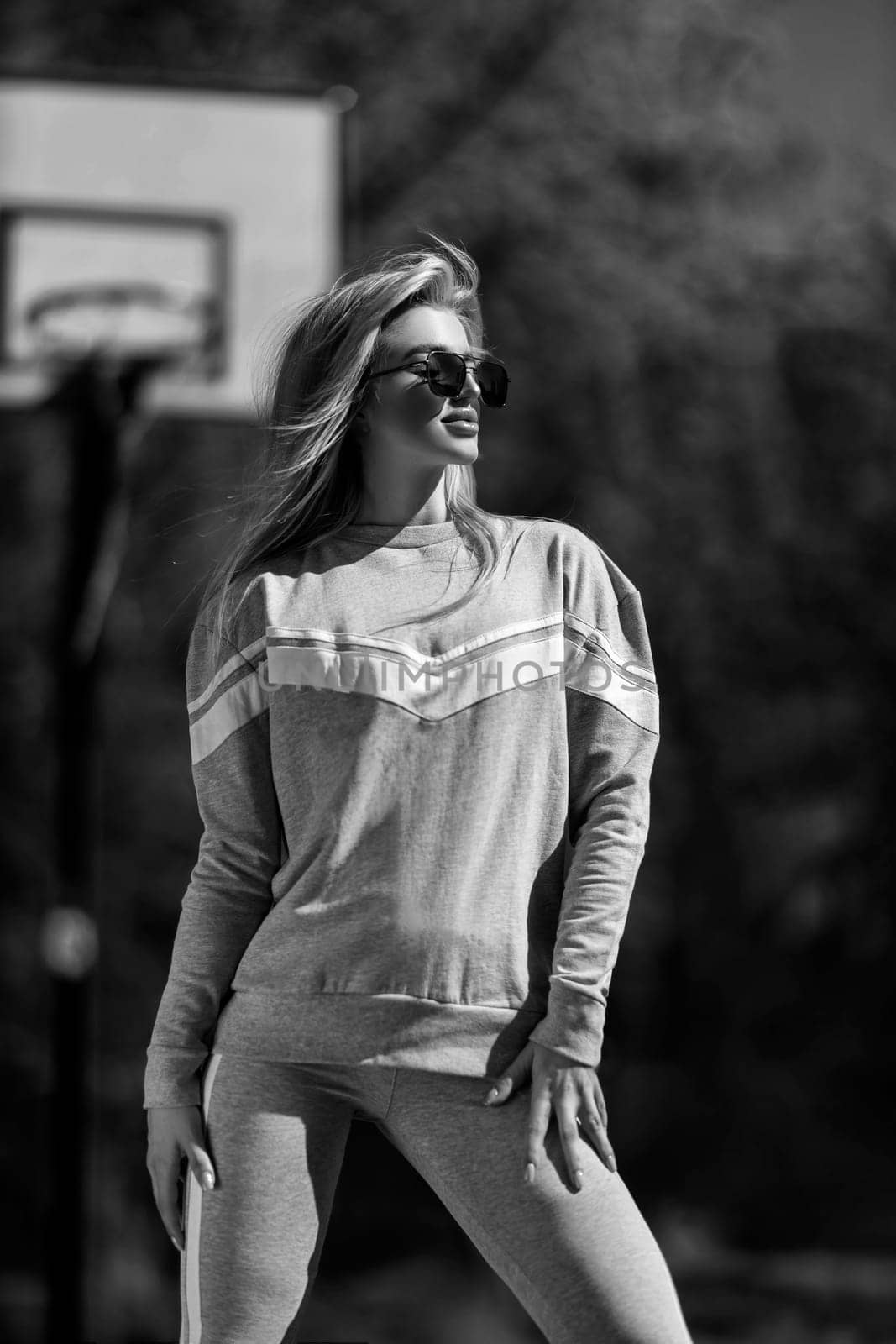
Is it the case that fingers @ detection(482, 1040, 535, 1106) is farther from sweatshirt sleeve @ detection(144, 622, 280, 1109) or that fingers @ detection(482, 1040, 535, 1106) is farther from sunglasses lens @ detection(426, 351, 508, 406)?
sunglasses lens @ detection(426, 351, 508, 406)

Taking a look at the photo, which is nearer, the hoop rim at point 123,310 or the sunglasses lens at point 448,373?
the sunglasses lens at point 448,373

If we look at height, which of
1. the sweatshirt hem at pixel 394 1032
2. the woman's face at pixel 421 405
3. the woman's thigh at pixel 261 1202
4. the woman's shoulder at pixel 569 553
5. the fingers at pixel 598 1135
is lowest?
the woman's thigh at pixel 261 1202

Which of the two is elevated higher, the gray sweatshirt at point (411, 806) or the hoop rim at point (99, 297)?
the gray sweatshirt at point (411, 806)

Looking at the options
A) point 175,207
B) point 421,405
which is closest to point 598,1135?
point 421,405

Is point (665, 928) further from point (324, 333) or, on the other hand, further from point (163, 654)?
A: point (324, 333)

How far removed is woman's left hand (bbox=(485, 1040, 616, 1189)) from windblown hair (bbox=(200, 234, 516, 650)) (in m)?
0.38

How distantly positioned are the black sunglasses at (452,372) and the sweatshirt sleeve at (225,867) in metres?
0.26

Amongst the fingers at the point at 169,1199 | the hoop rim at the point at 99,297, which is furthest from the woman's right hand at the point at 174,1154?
the hoop rim at the point at 99,297

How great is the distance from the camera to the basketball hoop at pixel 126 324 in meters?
4.30

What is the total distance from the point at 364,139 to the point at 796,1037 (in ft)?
14.1

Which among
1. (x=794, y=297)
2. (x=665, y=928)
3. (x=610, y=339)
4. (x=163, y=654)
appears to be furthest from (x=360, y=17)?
(x=665, y=928)

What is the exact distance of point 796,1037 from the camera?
Result: 758 centimetres

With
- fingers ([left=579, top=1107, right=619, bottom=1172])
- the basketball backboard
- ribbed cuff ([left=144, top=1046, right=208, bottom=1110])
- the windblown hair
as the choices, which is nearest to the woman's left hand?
fingers ([left=579, top=1107, right=619, bottom=1172])

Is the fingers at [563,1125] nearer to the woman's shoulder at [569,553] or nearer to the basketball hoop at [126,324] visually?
the woman's shoulder at [569,553]
